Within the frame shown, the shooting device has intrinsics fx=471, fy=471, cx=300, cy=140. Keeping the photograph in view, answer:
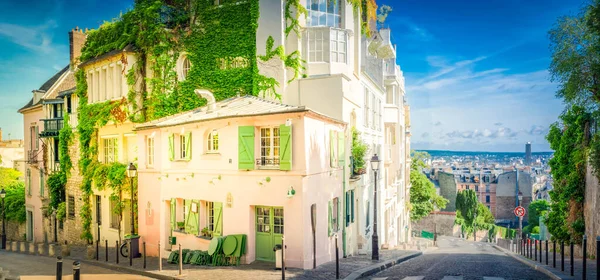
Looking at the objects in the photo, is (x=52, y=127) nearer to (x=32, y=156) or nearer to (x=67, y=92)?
(x=67, y=92)

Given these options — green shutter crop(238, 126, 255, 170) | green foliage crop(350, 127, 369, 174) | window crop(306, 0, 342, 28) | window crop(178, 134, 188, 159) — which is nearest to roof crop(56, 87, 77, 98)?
window crop(178, 134, 188, 159)

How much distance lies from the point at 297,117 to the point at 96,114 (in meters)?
15.0

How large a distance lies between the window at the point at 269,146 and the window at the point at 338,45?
7330 mm

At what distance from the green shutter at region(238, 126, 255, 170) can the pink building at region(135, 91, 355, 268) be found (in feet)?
0.11

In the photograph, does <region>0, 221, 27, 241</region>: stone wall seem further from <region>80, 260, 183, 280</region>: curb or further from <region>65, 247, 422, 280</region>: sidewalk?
<region>65, 247, 422, 280</region>: sidewalk

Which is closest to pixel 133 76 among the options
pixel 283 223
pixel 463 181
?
pixel 283 223

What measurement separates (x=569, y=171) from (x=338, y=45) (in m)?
12.2

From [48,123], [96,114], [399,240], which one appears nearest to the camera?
[96,114]

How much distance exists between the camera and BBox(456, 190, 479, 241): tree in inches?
3469

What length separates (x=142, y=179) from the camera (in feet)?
65.0

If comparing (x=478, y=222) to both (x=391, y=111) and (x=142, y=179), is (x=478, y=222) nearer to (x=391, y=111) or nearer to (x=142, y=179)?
(x=391, y=111)

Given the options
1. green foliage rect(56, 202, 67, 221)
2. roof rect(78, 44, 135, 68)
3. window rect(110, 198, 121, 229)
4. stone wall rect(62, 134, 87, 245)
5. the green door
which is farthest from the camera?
green foliage rect(56, 202, 67, 221)

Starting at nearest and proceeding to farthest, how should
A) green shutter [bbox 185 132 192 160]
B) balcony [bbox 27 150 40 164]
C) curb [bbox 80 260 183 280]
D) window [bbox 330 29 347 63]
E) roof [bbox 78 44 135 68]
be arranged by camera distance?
1. curb [bbox 80 260 183 280]
2. green shutter [bbox 185 132 192 160]
3. window [bbox 330 29 347 63]
4. roof [bbox 78 44 135 68]
5. balcony [bbox 27 150 40 164]

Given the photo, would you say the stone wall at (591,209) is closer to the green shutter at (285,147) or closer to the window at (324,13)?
the green shutter at (285,147)
